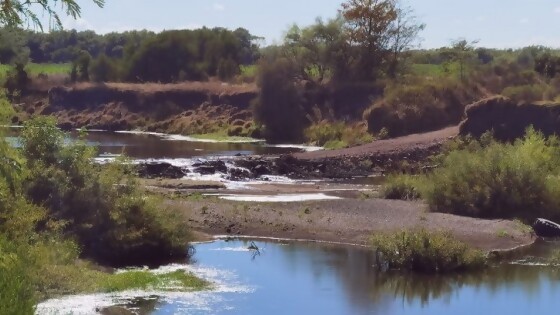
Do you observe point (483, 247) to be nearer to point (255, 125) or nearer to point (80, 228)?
Answer: point (80, 228)

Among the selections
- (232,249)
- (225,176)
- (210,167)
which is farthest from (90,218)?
(210,167)

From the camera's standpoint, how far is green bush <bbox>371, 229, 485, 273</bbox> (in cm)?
3012

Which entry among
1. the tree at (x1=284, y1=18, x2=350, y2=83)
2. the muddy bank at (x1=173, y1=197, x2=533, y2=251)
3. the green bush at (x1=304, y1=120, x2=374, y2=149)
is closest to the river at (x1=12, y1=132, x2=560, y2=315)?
the muddy bank at (x1=173, y1=197, x2=533, y2=251)

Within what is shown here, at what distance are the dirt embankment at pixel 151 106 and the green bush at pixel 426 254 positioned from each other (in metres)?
56.4

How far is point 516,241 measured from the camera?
35.0m

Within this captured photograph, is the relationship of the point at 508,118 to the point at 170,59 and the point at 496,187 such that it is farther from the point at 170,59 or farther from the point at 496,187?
the point at 170,59

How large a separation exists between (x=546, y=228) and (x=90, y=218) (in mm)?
16610

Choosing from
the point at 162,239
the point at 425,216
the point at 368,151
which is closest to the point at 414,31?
the point at 368,151

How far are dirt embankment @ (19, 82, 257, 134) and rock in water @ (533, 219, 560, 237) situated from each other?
51098mm

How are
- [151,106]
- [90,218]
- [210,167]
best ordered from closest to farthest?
1. [90,218]
2. [210,167]
3. [151,106]

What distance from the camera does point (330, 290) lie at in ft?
89.6

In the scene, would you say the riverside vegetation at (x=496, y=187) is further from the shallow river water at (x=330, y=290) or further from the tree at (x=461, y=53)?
the tree at (x=461, y=53)

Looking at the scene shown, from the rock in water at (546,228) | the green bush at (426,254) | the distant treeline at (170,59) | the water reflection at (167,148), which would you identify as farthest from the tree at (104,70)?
the green bush at (426,254)

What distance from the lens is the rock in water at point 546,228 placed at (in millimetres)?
36438
